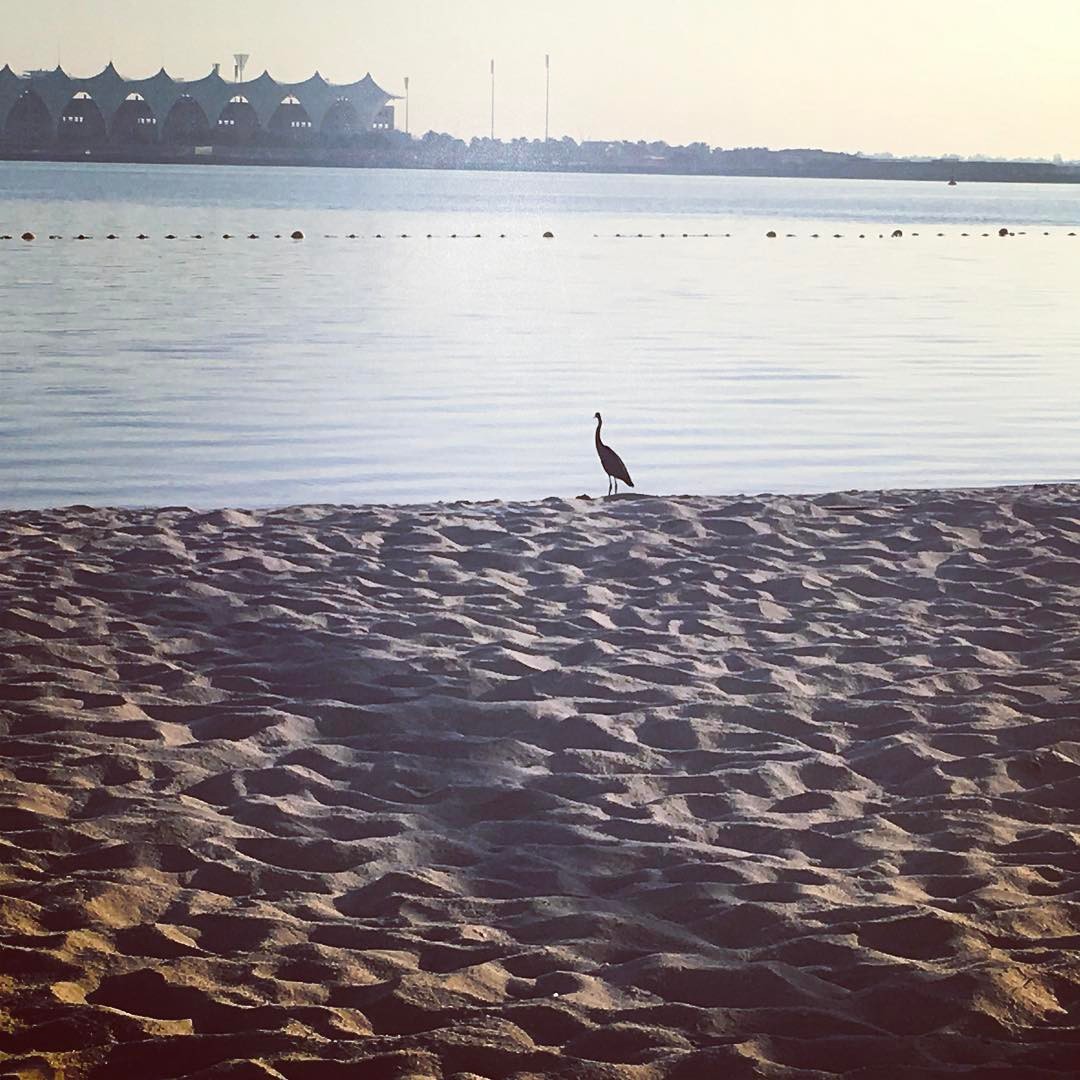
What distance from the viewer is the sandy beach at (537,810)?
337cm

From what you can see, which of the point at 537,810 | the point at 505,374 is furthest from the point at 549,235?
the point at 537,810

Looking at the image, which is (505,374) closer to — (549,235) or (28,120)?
(549,235)

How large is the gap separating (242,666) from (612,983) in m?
2.69

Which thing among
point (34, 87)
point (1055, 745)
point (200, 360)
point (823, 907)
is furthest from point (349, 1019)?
point (34, 87)

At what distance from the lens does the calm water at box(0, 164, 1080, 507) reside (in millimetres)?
12094

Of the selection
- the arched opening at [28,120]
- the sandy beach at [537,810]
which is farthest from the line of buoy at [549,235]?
the arched opening at [28,120]

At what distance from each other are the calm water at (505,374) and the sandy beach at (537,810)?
4145mm

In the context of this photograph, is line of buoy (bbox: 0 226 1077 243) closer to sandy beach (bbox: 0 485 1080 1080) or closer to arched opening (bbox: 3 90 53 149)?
sandy beach (bbox: 0 485 1080 1080)

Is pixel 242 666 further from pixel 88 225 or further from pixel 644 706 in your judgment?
pixel 88 225

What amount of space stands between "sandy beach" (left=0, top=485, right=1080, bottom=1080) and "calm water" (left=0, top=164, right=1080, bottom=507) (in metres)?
4.14

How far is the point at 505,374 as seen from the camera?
59.6ft

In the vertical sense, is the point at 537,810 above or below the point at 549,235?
below

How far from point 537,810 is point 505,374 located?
13840mm

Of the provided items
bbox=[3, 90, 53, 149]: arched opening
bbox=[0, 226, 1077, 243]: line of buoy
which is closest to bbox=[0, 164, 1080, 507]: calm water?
bbox=[0, 226, 1077, 243]: line of buoy
